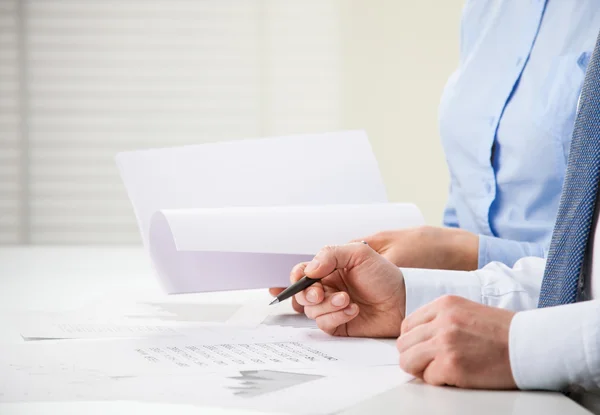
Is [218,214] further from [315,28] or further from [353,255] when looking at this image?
[315,28]

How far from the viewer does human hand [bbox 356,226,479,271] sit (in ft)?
2.81

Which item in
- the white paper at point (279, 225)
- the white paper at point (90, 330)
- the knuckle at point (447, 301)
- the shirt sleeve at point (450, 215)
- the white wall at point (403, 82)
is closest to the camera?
the knuckle at point (447, 301)

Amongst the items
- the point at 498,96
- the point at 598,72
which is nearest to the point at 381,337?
the point at 598,72

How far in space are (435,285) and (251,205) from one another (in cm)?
32

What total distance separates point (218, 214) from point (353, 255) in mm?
220

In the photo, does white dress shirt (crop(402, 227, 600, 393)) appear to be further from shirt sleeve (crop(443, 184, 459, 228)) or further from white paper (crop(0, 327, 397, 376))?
shirt sleeve (crop(443, 184, 459, 228))

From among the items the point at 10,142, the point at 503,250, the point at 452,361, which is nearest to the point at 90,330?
the point at 452,361

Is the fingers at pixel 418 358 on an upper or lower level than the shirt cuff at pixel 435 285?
upper

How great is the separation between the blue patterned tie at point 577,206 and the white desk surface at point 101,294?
5.2 inches

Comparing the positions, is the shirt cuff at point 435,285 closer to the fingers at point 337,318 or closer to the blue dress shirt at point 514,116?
the fingers at point 337,318

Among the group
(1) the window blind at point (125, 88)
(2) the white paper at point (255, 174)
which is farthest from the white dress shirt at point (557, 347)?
(1) the window blind at point (125, 88)

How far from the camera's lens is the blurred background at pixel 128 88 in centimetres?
314

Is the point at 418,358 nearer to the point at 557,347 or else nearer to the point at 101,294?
the point at 557,347

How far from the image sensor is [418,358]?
523mm
